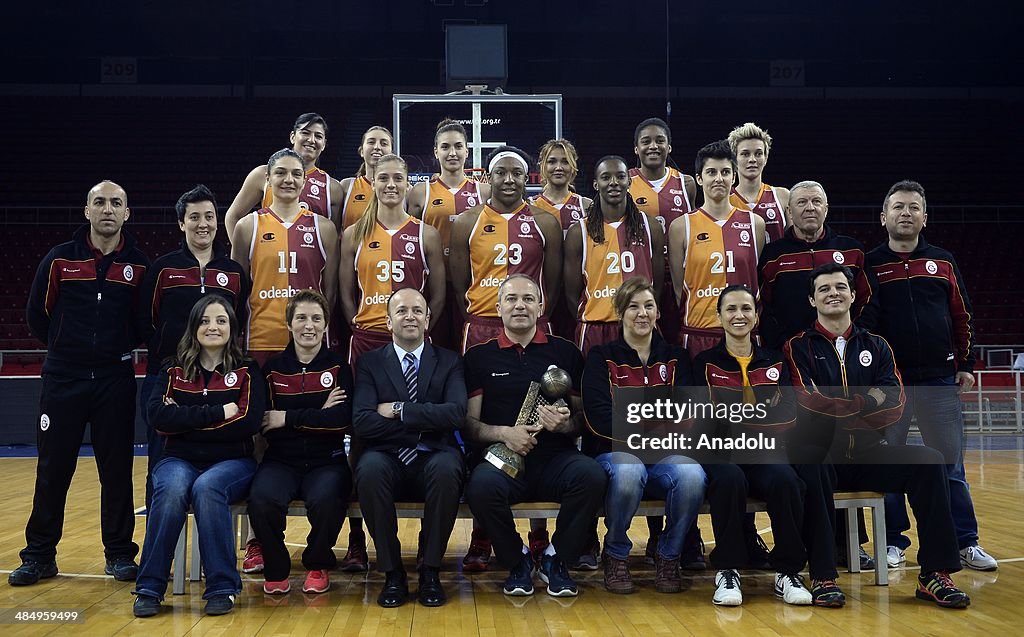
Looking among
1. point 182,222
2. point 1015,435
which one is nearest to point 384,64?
point 1015,435

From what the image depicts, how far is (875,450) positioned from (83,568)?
3.76m

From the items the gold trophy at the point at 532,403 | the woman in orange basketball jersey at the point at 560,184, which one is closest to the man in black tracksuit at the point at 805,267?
the woman in orange basketball jersey at the point at 560,184

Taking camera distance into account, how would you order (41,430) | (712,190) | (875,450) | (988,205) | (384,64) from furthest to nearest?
(384,64), (988,205), (712,190), (41,430), (875,450)

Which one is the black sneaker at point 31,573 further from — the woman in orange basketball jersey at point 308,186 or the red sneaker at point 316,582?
the woman in orange basketball jersey at point 308,186

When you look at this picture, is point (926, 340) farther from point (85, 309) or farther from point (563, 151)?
point (85, 309)

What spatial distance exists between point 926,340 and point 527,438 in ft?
6.52

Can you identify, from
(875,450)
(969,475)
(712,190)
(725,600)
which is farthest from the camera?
(969,475)

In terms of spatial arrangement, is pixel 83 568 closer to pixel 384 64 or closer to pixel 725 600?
pixel 725 600

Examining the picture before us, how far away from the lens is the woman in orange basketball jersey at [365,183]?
5.42 meters

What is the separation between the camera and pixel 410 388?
157 inches

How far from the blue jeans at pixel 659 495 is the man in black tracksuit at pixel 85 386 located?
222 centimetres

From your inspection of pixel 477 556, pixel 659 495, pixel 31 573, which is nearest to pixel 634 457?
pixel 659 495

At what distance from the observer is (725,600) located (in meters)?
3.59

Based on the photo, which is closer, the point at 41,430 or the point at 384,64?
the point at 41,430
